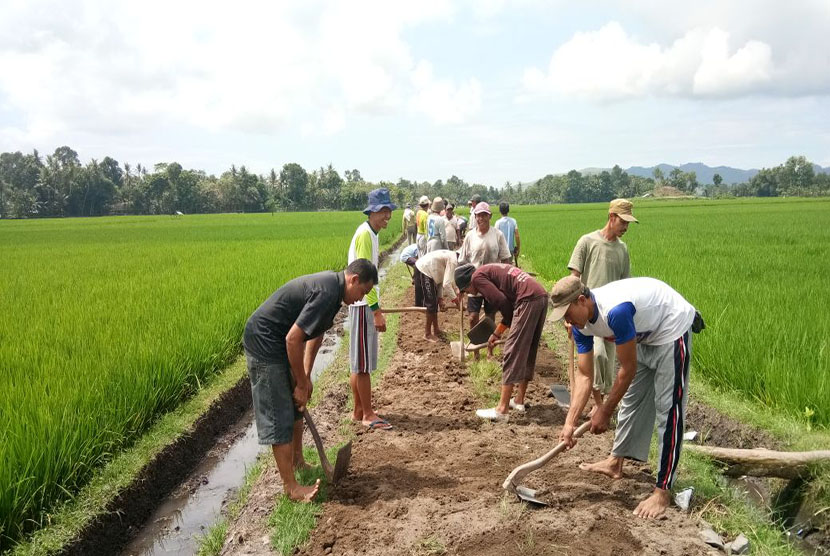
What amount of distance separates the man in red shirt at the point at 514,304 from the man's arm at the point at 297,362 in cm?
167

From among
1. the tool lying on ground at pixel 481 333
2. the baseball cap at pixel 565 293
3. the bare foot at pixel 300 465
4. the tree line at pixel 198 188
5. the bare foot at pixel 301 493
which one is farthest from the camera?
the tree line at pixel 198 188

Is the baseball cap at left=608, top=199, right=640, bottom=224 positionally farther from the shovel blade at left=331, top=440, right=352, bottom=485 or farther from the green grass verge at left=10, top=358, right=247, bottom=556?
the green grass verge at left=10, top=358, right=247, bottom=556

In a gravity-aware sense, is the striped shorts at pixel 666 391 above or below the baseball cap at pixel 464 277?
below

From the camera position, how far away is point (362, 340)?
435 centimetres

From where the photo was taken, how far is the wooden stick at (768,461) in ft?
11.3

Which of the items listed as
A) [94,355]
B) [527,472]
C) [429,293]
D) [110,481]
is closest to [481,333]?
[429,293]

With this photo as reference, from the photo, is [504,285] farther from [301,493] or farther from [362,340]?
[301,493]

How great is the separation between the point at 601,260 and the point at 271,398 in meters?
2.85

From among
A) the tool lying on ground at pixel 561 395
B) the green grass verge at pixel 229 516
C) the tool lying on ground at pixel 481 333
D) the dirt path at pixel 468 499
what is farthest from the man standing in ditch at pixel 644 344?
the green grass verge at pixel 229 516

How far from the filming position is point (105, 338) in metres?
5.72

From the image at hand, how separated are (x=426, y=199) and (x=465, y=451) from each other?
22.5 ft

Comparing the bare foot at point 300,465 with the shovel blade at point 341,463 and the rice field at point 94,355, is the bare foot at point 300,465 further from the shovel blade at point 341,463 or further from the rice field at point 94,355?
the rice field at point 94,355

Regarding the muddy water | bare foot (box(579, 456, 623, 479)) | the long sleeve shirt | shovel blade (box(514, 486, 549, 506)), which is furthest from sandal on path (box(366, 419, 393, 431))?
bare foot (box(579, 456, 623, 479))

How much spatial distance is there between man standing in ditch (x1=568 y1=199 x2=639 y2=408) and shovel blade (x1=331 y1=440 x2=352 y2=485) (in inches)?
Answer: 84.1
